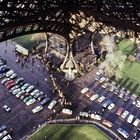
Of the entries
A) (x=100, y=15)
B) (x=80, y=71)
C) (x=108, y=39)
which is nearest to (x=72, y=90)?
(x=80, y=71)

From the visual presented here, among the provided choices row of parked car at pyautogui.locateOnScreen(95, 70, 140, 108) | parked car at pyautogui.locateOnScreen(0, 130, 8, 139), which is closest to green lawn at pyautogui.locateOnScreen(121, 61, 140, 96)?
row of parked car at pyautogui.locateOnScreen(95, 70, 140, 108)

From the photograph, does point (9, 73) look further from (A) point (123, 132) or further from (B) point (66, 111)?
(A) point (123, 132)

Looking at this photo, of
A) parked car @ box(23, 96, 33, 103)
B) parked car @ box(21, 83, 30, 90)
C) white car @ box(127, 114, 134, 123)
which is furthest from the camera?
parked car @ box(21, 83, 30, 90)

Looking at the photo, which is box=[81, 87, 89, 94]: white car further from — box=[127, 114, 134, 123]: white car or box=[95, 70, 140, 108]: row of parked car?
box=[127, 114, 134, 123]: white car

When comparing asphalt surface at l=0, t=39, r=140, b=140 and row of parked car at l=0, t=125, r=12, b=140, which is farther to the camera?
asphalt surface at l=0, t=39, r=140, b=140

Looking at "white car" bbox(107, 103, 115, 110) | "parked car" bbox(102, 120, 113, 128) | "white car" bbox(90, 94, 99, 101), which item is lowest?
"parked car" bbox(102, 120, 113, 128)

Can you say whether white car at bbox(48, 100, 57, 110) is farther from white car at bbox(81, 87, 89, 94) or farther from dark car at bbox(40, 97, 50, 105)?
white car at bbox(81, 87, 89, 94)

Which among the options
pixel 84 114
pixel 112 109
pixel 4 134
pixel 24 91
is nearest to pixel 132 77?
pixel 112 109

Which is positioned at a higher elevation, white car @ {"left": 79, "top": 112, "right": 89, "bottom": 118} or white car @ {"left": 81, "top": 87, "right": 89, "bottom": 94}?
white car @ {"left": 81, "top": 87, "right": 89, "bottom": 94}

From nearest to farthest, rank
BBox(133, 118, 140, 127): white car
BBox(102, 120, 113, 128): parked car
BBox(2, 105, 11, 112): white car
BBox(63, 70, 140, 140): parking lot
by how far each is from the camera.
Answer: BBox(102, 120, 113, 128): parked car, BBox(63, 70, 140, 140): parking lot, BBox(133, 118, 140, 127): white car, BBox(2, 105, 11, 112): white car
